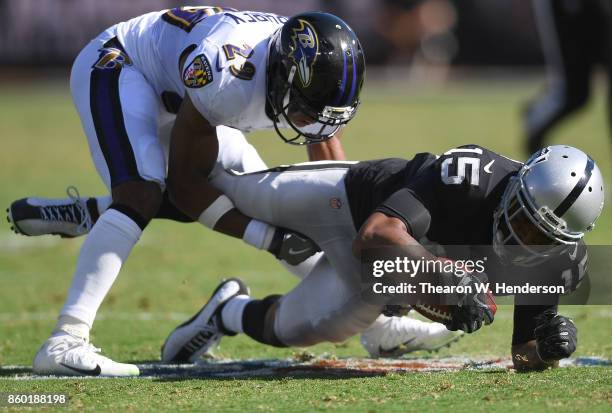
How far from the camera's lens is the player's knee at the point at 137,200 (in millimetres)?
5332

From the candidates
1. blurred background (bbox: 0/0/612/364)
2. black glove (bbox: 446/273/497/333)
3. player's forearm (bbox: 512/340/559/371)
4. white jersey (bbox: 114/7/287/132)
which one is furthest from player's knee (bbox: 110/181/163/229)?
player's forearm (bbox: 512/340/559/371)

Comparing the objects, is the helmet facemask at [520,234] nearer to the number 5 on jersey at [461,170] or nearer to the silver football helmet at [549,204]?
the silver football helmet at [549,204]

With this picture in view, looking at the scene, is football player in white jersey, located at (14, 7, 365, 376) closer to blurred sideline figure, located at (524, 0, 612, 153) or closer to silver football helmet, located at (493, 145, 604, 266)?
silver football helmet, located at (493, 145, 604, 266)

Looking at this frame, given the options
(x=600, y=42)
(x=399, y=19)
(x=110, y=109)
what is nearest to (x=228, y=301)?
(x=110, y=109)

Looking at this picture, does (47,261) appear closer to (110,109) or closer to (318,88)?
(110,109)

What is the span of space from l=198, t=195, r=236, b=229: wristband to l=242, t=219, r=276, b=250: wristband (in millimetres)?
159

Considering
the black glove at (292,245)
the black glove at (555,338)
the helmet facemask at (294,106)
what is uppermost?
the helmet facemask at (294,106)

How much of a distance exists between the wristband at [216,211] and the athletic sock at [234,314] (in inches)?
17.7

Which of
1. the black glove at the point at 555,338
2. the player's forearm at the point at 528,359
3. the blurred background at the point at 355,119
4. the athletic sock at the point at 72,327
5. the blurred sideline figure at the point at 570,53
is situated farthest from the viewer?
the blurred sideline figure at the point at 570,53

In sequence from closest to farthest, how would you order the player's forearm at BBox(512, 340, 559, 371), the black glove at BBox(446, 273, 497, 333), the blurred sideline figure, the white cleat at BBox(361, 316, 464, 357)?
the black glove at BBox(446, 273, 497, 333) → the player's forearm at BBox(512, 340, 559, 371) → the white cleat at BBox(361, 316, 464, 357) → the blurred sideline figure

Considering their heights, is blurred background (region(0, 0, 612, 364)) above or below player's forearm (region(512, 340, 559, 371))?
below

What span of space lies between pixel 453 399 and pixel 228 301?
178 cm

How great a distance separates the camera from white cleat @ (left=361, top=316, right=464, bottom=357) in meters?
5.74

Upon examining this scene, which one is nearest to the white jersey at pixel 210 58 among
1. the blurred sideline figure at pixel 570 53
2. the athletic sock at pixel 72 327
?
the athletic sock at pixel 72 327
